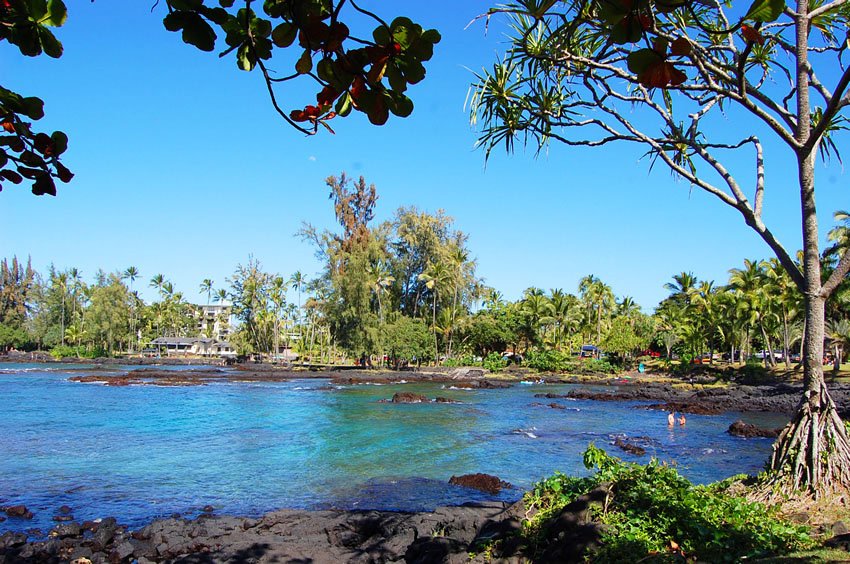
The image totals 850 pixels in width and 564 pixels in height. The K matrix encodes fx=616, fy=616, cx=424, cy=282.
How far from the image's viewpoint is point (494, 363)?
57.2 metres

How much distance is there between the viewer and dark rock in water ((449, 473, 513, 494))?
13.4m

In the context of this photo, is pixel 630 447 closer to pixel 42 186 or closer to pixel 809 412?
pixel 809 412

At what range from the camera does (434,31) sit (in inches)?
69.7

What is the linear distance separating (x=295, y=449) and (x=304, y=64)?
18242mm

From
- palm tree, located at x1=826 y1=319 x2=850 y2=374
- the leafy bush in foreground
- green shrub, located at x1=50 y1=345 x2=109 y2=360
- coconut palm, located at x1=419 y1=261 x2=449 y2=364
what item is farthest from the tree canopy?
green shrub, located at x1=50 y1=345 x2=109 y2=360

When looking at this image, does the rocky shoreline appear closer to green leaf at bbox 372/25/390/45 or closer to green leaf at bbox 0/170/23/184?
green leaf at bbox 0/170/23/184

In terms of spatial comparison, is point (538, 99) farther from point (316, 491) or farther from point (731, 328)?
point (731, 328)

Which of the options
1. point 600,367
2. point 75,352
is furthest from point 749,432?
point 75,352

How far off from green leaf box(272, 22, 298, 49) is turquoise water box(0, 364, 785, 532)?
8.16 m

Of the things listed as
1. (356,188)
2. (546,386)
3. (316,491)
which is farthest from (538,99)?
(356,188)

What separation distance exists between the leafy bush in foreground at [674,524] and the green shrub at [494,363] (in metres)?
49.8

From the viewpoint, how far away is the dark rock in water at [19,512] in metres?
11.2

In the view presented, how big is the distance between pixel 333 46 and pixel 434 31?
0.98 feet

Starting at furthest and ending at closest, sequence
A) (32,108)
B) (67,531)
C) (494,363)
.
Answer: (494,363)
(67,531)
(32,108)
